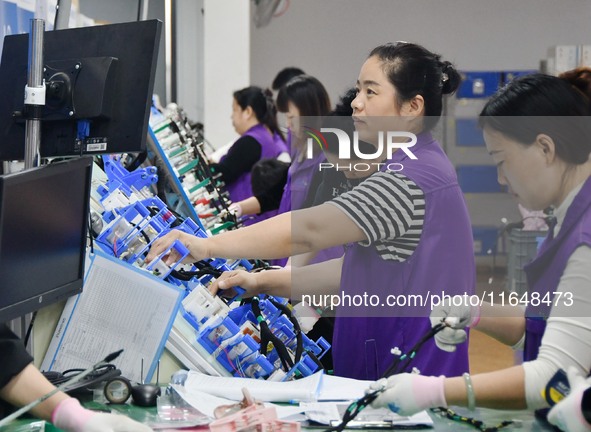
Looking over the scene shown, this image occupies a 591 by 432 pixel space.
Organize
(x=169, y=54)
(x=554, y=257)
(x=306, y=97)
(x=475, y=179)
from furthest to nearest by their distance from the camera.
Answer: (x=475, y=179) < (x=169, y=54) < (x=306, y=97) < (x=554, y=257)

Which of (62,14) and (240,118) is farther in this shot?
(240,118)

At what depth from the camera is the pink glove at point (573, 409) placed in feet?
4.94

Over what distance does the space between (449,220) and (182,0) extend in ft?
21.7

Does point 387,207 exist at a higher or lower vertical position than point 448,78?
lower

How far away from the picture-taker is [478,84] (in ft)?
31.3

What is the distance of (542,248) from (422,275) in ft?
1.73

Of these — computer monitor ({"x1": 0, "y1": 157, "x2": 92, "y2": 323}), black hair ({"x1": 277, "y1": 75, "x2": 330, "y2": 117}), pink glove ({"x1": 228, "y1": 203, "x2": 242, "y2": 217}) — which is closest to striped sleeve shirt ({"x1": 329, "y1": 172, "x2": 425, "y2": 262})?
computer monitor ({"x1": 0, "y1": 157, "x2": 92, "y2": 323})

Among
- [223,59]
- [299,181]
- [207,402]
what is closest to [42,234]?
[207,402]

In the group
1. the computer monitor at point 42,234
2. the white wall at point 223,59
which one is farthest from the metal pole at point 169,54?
the computer monitor at point 42,234

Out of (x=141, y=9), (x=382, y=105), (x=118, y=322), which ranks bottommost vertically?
(x=118, y=322)

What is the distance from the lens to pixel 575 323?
164 cm

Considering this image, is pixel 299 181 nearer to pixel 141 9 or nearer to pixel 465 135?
pixel 141 9

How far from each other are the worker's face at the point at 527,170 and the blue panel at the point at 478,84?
7.63 m

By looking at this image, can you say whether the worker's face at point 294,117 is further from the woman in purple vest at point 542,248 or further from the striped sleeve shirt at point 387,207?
the woman in purple vest at point 542,248
